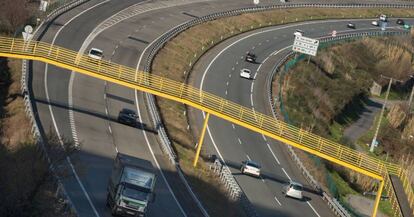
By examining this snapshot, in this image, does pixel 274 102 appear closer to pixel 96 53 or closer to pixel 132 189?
pixel 96 53

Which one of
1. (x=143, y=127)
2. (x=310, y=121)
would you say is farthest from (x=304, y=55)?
(x=143, y=127)

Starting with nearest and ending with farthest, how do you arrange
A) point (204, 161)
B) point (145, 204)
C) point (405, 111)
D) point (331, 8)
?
1. point (145, 204)
2. point (204, 161)
3. point (405, 111)
4. point (331, 8)

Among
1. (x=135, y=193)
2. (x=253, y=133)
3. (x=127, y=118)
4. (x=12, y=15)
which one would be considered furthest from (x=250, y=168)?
(x=12, y=15)

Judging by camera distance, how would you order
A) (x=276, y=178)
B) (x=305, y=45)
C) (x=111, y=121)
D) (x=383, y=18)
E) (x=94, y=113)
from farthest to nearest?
(x=383, y=18), (x=305, y=45), (x=276, y=178), (x=94, y=113), (x=111, y=121)

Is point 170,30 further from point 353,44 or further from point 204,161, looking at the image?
point 204,161

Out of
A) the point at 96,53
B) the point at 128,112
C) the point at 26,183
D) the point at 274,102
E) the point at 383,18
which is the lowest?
the point at 26,183

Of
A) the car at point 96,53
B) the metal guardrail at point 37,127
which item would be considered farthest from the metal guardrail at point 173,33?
the metal guardrail at point 37,127

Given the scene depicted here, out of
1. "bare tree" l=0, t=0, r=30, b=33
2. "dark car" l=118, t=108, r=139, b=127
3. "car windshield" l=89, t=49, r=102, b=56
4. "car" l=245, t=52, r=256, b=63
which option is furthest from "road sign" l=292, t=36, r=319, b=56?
"dark car" l=118, t=108, r=139, b=127
